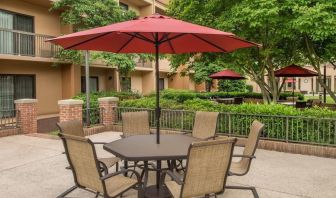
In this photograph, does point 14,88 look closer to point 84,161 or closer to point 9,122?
point 9,122

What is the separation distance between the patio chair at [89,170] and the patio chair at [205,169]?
738 millimetres

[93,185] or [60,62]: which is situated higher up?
[60,62]

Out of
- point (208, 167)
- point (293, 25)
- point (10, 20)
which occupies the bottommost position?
point (208, 167)

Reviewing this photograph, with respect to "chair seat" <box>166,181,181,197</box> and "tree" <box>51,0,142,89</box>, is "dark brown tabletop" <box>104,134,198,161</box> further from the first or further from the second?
"tree" <box>51,0,142,89</box>

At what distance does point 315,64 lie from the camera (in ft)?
47.8

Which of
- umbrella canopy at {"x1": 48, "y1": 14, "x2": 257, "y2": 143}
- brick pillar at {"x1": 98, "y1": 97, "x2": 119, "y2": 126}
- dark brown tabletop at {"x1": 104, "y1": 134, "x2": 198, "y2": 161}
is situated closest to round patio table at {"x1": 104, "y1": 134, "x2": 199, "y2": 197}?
dark brown tabletop at {"x1": 104, "y1": 134, "x2": 198, "y2": 161}

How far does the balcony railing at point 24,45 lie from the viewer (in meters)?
15.4

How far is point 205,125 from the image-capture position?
713cm

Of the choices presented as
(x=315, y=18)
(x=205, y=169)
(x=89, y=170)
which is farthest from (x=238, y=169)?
(x=315, y=18)

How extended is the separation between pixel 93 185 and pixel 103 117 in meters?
8.08

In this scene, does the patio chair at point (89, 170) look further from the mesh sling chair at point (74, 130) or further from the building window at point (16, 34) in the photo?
the building window at point (16, 34)

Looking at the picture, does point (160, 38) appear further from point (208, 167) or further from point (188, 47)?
point (208, 167)

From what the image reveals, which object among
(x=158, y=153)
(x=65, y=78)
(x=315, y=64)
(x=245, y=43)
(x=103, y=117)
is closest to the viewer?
(x=158, y=153)

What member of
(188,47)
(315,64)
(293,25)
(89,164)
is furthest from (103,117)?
(315,64)
